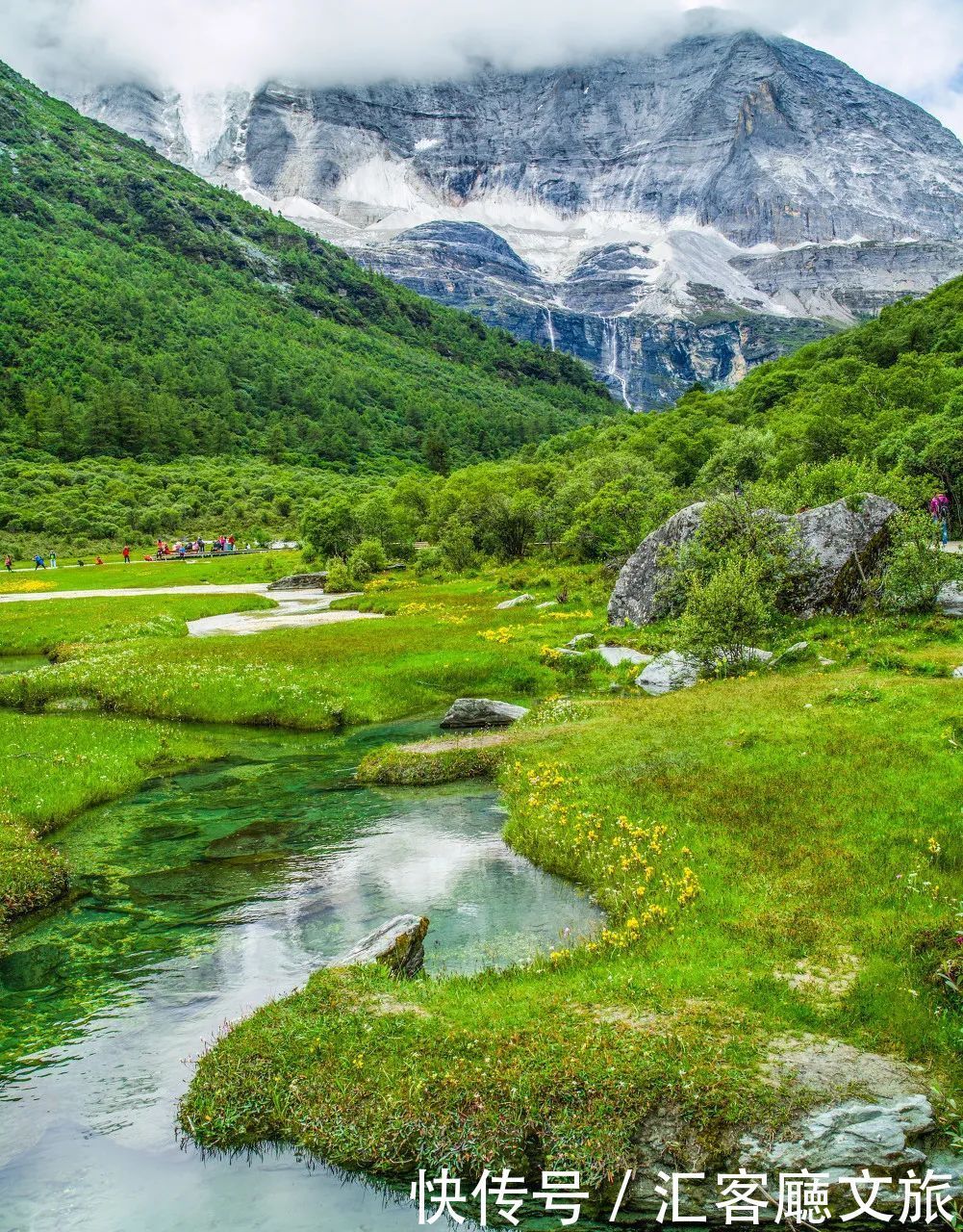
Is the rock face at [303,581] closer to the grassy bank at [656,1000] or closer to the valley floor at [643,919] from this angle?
the valley floor at [643,919]

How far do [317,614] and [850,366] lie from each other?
260ft

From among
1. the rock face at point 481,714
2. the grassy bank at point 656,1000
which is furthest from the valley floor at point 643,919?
the rock face at point 481,714

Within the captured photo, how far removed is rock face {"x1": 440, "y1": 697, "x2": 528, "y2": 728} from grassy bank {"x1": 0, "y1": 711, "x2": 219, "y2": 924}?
8850 millimetres

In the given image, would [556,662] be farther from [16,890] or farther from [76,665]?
[16,890]

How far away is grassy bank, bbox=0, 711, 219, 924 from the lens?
1670 cm

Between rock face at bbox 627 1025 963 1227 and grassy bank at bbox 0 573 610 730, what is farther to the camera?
grassy bank at bbox 0 573 610 730

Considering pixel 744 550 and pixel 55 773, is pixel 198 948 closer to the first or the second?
pixel 55 773

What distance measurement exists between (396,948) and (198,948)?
12.8 feet

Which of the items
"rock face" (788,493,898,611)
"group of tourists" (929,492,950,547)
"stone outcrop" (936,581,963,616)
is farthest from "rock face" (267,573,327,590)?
"stone outcrop" (936,581,963,616)

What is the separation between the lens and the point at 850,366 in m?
102

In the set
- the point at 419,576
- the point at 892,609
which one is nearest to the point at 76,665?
the point at 892,609

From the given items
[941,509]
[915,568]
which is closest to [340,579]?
[941,509]

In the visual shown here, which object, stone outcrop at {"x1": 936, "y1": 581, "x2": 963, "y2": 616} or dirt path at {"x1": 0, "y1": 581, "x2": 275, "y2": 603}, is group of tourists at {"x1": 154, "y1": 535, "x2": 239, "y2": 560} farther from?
stone outcrop at {"x1": 936, "y1": 581, "x2": 963, "y2": 616}

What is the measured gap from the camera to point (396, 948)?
43.2 ft
